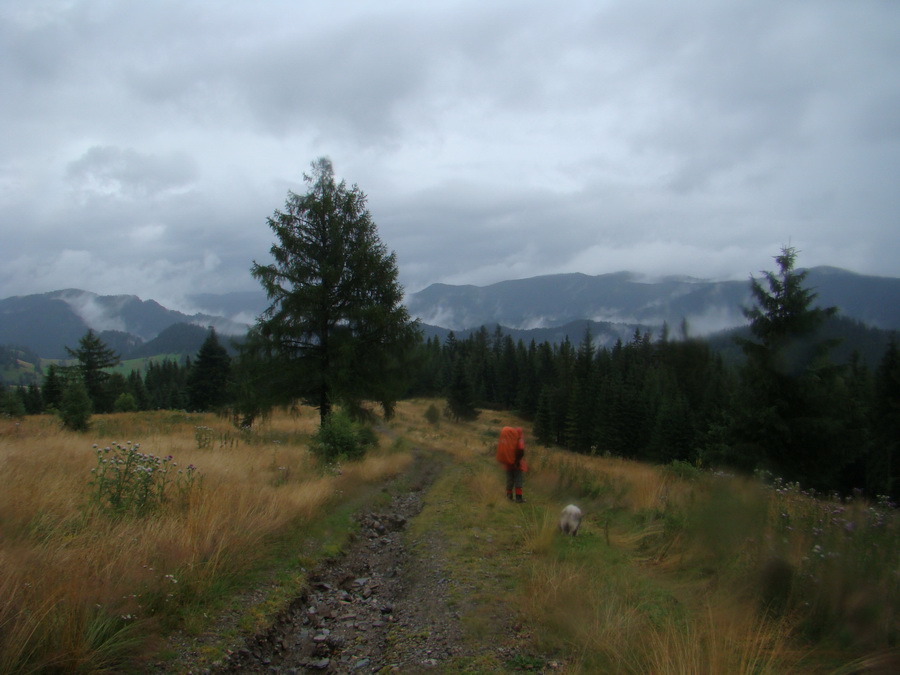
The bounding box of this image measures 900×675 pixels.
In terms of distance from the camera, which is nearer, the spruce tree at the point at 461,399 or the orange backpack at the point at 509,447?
the orange backpack at the point at 509,447

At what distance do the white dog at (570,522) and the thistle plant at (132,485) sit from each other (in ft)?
17.1

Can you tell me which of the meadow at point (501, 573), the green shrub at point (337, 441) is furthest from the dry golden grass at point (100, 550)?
the green shrub at point (337, 441)

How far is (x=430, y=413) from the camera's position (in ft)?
140

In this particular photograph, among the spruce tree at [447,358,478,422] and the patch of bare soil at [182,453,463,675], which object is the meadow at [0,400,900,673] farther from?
the spruce tree at [447,358,478,422]

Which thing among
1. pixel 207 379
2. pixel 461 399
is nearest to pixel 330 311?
pixel 207 379

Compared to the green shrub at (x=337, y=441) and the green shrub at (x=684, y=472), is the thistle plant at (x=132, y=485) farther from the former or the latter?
the green shrub at (x=684, y=472)

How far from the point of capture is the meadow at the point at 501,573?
322 cm

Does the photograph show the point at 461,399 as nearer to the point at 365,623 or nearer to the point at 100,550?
the point at 365,623

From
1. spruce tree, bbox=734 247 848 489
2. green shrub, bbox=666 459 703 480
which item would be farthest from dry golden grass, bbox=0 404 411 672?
spruce tree, bbox=734 247 848 489

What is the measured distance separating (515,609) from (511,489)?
17.7 ft

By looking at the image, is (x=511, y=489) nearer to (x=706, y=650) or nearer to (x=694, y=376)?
(x=706, y=650)

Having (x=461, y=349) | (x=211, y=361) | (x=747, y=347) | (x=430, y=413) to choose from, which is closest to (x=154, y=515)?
(x=747, y=347)

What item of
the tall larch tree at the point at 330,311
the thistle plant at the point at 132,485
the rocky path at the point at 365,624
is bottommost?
the rocky path at the point at 365,624

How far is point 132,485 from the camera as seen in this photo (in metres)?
5.71
